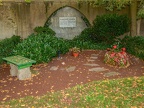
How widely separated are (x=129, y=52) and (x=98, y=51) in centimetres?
135

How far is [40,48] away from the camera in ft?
26.7

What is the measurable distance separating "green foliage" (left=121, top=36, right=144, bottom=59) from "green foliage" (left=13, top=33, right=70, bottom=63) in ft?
8.91

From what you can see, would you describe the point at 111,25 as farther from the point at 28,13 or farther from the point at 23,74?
the point at 23,74

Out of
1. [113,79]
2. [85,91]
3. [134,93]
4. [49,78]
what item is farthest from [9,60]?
[134,93]

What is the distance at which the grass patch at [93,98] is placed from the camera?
503 centimetres

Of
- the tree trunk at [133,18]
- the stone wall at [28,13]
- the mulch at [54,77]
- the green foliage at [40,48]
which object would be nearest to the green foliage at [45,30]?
the stone wall at [28,13]

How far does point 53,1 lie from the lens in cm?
1141

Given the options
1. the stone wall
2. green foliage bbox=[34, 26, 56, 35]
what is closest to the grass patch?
green foliage bbox=[34, 26, 56, 35]

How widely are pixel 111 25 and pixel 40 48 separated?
367cm

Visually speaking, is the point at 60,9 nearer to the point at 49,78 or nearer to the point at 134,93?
the point at 49,78

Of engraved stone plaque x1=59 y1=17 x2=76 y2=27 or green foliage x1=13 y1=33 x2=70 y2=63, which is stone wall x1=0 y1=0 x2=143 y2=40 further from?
green foliage x1=13 y1=33 x2=70 y2=63

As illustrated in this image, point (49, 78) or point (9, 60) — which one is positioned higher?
point (9, 60)

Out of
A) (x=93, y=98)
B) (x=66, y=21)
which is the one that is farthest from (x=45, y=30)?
(x=93, y=98)

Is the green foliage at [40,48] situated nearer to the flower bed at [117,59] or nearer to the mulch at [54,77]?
the mulch at [54,77]
